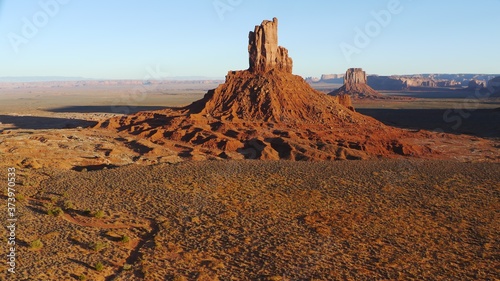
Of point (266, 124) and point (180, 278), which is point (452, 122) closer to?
point (266, 124)

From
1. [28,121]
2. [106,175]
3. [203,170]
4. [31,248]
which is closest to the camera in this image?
[31,248]

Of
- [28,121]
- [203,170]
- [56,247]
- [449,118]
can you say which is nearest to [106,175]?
[203,170]

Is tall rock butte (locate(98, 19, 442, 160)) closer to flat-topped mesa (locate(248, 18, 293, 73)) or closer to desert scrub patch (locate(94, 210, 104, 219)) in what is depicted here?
flat-topped mesa (locate(248, 18, 293, 73))

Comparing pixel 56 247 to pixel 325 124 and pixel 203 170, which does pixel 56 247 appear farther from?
pixel 325 124

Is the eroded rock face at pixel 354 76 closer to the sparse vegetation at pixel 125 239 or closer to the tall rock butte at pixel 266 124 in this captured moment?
the tall rock butte at pixel 266 124

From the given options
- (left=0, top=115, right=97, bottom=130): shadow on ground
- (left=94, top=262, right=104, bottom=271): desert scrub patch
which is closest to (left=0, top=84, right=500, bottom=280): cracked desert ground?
(left=94, top=262, right=104, bottom=271): desert scrub patch

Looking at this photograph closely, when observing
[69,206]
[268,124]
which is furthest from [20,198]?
[268,124]
